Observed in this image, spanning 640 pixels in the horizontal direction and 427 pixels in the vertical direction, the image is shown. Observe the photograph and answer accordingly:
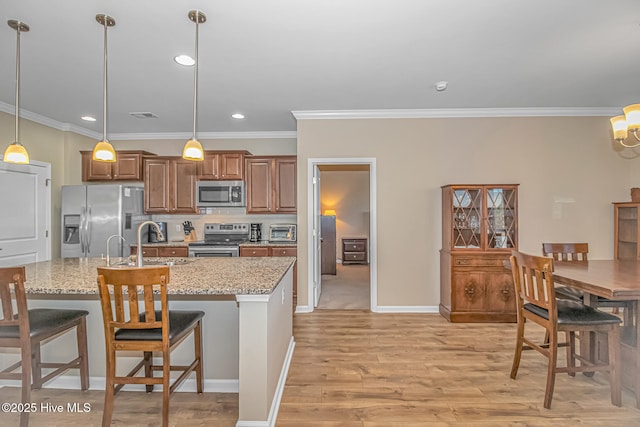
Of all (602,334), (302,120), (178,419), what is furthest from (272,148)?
(602,334)

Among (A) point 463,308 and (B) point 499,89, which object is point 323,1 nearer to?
(B) point 499,89

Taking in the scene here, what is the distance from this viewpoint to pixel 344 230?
898 cm

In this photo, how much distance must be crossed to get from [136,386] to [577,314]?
3269 millimetres

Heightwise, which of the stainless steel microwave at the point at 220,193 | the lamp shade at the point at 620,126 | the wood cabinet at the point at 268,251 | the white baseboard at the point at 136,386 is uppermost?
the lamp shade at the point at 620,126

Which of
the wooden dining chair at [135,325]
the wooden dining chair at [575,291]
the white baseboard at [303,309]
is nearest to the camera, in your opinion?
the wooden dining chair at [135,325]

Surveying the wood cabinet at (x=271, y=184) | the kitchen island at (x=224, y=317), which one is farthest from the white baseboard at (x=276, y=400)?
the wood cabinet at (x=271, y=184)

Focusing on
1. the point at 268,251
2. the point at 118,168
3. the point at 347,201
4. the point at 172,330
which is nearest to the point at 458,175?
the point at 268,251

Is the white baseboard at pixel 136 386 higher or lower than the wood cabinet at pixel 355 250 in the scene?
lower

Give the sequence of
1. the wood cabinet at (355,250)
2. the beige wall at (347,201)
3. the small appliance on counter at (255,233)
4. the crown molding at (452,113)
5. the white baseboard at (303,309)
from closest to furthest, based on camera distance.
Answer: the crown molding at (452,113), the white baseboard at (303,309), the small appliance on counter at (255,233), the wood cabinet at (355,250), the beige wall at (347,201)

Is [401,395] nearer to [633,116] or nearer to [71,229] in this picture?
[633,116]

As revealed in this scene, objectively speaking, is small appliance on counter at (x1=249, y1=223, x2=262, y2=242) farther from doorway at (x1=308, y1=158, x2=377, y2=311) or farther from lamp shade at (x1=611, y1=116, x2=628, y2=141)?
lamp shade at (x1=611, y1=116, x2=628, y2=141)

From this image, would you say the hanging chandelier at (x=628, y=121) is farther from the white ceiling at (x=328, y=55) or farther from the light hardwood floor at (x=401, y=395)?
the light hardwood floor at (x=401, y=395)

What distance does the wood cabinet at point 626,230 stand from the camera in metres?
3.98

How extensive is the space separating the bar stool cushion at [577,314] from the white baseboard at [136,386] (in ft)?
7.61
